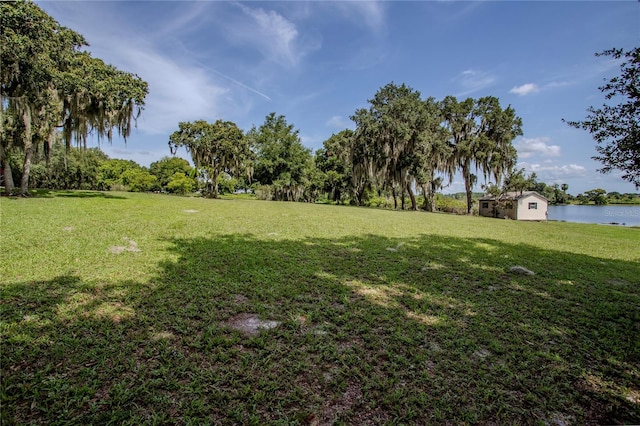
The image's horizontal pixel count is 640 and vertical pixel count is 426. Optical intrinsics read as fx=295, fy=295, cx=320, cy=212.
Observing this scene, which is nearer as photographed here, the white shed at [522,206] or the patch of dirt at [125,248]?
the patch of dirt at [125,248]

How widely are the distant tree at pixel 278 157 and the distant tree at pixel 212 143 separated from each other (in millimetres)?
4730

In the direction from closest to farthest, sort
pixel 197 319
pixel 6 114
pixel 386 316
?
pixel 197 319
pixel 386 316
pixel 6 114

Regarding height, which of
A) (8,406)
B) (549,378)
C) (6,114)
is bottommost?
(549,378)

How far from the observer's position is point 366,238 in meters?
8.41

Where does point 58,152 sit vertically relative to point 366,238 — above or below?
above

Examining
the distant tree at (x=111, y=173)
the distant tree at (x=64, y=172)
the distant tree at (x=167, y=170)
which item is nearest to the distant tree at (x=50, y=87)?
the distant tree at (x=64, y=172)

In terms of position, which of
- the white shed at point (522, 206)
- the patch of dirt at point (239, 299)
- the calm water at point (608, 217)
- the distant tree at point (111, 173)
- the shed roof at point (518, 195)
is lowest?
the calm water at point (608, 217)

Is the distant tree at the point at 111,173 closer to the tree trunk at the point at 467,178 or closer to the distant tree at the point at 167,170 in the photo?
the distant tree at the point at 167,170

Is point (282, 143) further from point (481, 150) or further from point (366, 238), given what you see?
point (366, 238)

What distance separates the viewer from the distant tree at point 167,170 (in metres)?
52.0

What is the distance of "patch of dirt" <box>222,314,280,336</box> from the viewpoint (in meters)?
2.98

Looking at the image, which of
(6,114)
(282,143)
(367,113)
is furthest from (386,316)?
(282,143)

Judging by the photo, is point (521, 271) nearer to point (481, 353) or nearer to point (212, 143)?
point (481, 353)

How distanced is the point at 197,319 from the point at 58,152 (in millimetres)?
32817
